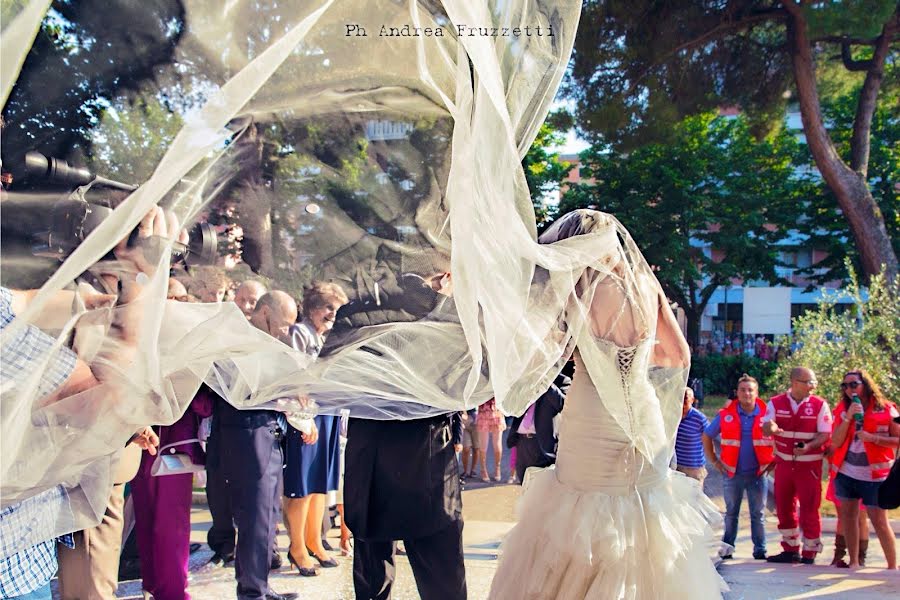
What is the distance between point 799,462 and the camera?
19.4 feet

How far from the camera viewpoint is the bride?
8.91ft

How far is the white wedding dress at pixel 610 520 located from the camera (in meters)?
2.71

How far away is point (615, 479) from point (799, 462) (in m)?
3.73

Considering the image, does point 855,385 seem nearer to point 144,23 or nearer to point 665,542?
point 665,542

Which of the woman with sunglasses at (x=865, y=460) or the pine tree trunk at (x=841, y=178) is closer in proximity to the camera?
the woman with sunglasses at (x=865, y=460)

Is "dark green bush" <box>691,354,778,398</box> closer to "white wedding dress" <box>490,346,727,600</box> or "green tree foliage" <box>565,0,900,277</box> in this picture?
"green tree foliage" <box>565,0,900,277</box>

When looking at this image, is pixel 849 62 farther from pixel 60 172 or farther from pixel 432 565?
pixel 60 172

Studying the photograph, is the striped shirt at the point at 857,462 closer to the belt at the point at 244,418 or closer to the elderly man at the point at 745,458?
the elderly man at the point at 745,458

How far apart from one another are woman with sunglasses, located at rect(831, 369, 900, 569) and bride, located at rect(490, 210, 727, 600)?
324 centimetres

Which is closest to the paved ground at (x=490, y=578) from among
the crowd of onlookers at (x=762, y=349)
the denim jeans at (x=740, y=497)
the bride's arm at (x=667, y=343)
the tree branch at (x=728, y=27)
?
Result: the denim jeans at (x=740, y=497)

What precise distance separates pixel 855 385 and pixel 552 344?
14.2 feet

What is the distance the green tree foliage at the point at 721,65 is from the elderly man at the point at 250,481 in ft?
33.5

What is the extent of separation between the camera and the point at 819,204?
23.3 meters

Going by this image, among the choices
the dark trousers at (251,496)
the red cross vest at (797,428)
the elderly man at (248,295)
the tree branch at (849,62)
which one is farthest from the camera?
the tree branch at (849,62)
